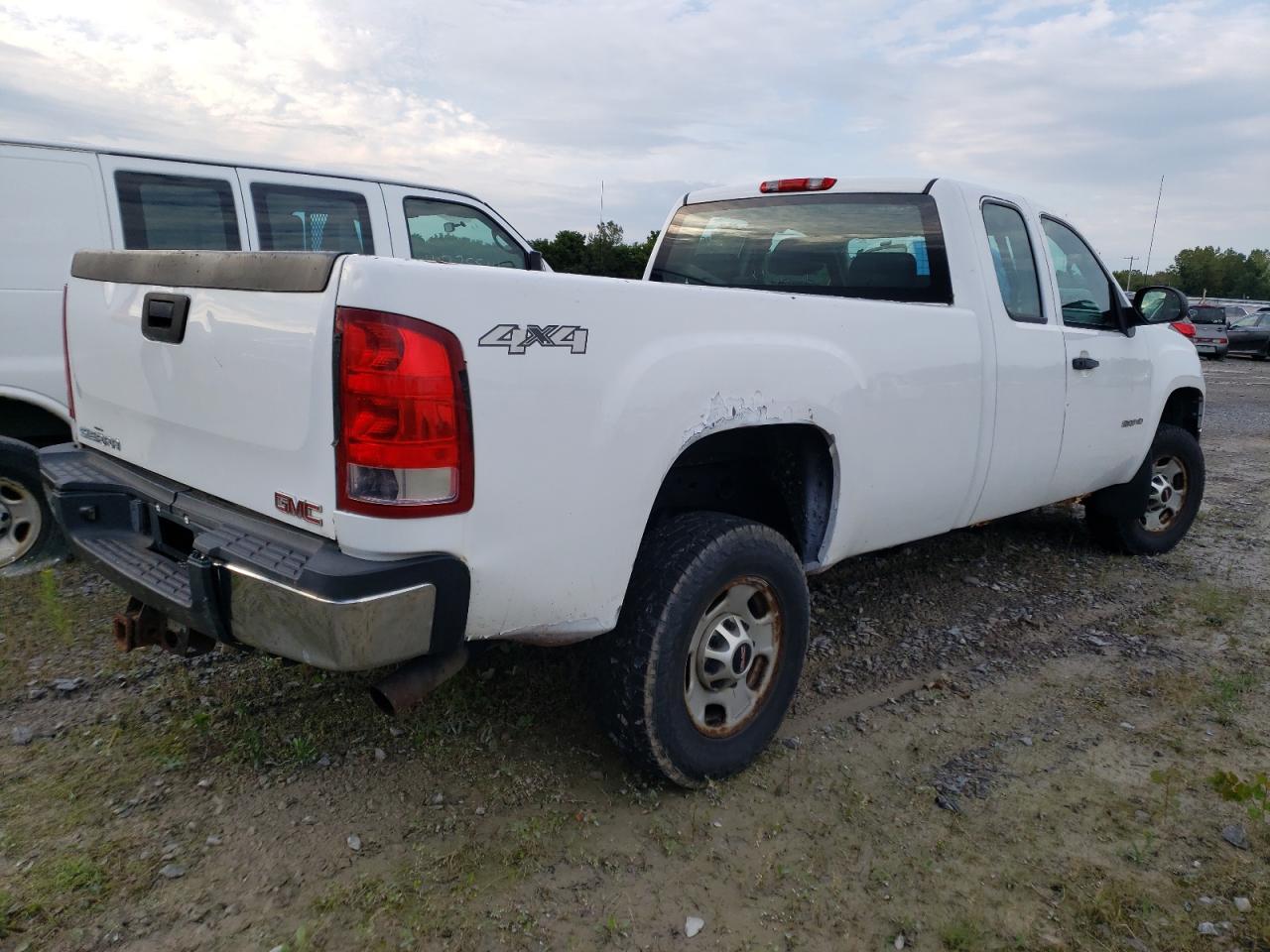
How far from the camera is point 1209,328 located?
23.0 m

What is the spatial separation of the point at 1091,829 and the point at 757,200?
9.66 ft

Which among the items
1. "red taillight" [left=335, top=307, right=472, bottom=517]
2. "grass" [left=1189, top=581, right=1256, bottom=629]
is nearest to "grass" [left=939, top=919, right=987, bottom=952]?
"red taillight" [left=335, top=307, right=472, bottom=517]

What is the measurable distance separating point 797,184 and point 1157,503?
310cm

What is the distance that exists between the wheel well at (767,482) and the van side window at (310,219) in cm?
301

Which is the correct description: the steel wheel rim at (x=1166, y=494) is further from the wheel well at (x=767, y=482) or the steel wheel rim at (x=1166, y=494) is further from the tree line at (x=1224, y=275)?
the tree line at (x=1224, y=275)

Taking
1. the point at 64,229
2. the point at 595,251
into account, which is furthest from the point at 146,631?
the point at 595,251

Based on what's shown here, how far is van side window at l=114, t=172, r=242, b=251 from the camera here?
4.76 meters

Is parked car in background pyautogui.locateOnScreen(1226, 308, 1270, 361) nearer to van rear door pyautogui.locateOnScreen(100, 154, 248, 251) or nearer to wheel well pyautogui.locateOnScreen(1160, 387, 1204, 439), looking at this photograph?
wheel well pyautogui.locateOnScreen(1160, 387, 1204, 439)

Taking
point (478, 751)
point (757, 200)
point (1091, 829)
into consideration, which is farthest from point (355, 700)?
point (757, 200)

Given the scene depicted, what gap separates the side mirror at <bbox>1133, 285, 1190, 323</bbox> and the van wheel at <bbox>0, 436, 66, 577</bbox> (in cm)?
554

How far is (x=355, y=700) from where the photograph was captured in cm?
338

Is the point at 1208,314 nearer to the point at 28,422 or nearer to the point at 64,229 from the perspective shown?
the point at 64,229

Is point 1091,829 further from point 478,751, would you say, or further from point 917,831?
point 478,751

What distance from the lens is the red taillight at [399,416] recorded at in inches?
80.6
